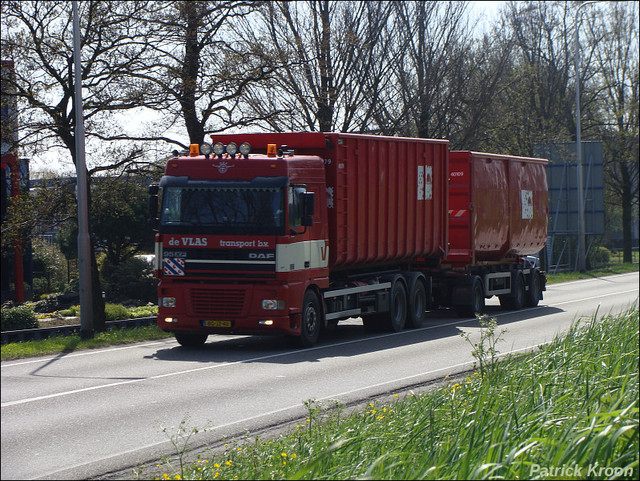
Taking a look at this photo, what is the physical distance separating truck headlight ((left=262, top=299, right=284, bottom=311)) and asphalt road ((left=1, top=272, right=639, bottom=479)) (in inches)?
29.3

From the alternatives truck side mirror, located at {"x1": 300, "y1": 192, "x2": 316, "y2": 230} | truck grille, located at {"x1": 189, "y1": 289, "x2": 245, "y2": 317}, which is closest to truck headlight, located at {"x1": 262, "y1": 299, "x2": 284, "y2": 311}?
truck grille, located at {"x1": 189, "y1": 289, "x2": 245, "y2": 317}

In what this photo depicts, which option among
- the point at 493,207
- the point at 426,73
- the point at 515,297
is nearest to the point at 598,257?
the point at 426,73

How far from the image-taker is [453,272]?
72.1 feet

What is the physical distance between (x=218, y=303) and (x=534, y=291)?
12.9 meters

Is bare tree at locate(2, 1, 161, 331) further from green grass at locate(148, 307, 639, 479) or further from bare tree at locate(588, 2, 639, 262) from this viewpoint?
bare tree at locate(588, 2, 639, 262)

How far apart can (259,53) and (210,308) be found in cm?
895

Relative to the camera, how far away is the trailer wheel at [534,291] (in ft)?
82.7

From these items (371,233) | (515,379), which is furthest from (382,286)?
(515,379)

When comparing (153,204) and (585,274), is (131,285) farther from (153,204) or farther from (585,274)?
(585,274)

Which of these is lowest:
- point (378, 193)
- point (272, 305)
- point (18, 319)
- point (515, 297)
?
point (18, 319)

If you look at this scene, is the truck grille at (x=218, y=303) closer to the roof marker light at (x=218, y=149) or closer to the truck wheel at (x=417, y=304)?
the roof marker light at (x=218, y=149)

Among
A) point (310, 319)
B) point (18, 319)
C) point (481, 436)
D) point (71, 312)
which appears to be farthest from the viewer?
point (71, 312)

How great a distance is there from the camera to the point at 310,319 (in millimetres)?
15797

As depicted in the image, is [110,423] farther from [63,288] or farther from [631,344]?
[63,288]
